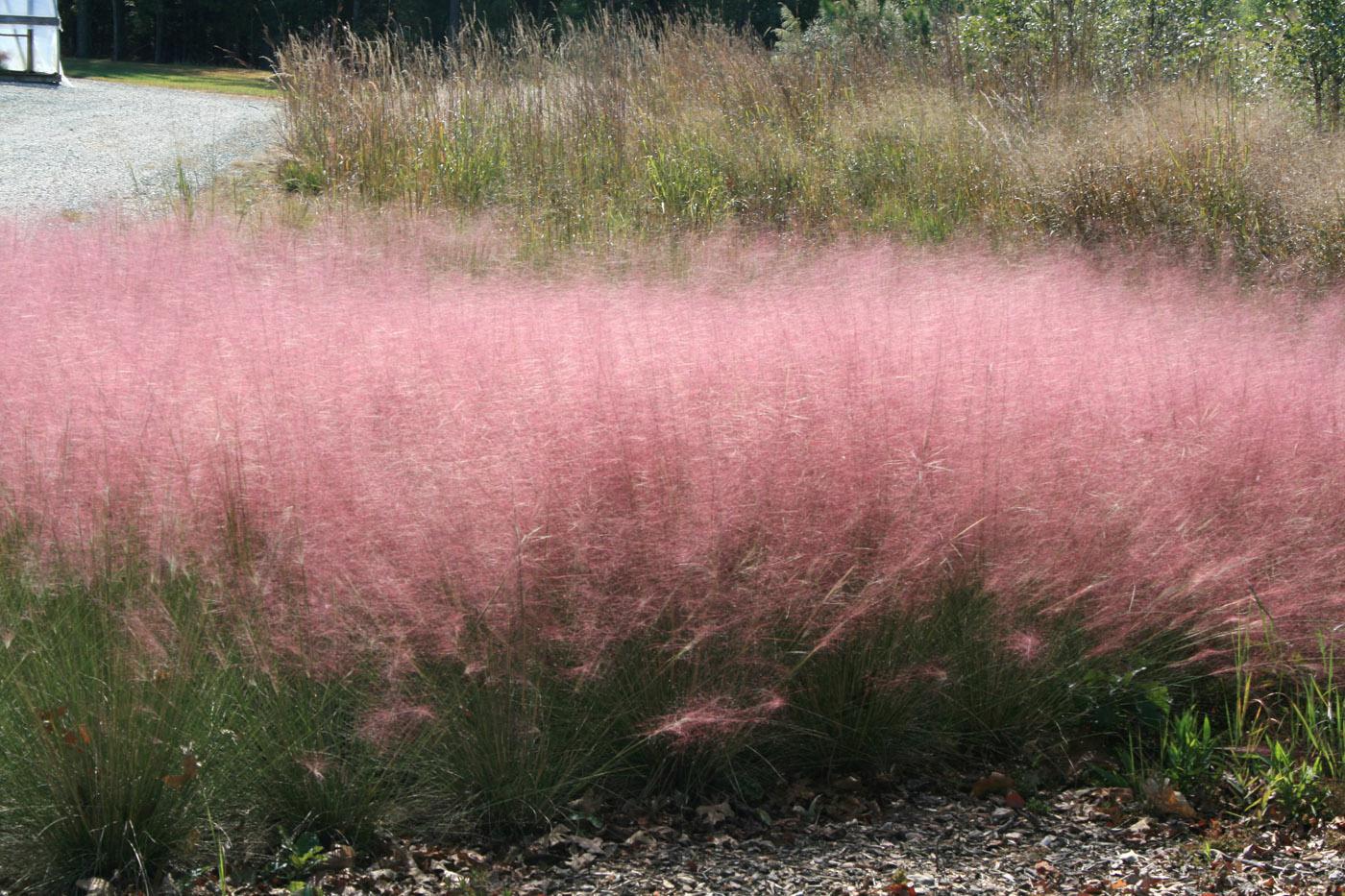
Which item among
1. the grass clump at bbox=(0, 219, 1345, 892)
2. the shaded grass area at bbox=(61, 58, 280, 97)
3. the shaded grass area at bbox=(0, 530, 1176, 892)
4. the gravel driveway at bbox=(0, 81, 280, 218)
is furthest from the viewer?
the shaded grass area at bbox=(61, 58, 280, 97)

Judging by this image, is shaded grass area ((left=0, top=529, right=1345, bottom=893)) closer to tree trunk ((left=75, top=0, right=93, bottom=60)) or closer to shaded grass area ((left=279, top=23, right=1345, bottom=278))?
shaded grass area ((left=279, top=23, right=1345, bottom=278))

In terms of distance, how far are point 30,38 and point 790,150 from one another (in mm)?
13513

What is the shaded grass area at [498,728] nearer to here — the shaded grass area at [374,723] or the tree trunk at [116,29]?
the shaded grass area at [374,723]

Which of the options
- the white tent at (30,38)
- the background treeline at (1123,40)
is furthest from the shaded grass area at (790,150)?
the white tent at (30,38)

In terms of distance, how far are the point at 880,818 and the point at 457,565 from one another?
983 mm

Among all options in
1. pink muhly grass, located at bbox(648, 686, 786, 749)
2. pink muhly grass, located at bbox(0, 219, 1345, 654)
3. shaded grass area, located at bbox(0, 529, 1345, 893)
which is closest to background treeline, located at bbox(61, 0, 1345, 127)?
pink muhly grass, located at bbox(0, 219, 1345, 654)

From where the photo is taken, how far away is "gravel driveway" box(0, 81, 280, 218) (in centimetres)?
791

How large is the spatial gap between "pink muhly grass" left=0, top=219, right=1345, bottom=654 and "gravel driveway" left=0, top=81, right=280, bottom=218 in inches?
145

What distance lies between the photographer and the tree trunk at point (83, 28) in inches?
1176

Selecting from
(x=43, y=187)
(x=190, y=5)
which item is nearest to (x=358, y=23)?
(x=190, y=5)

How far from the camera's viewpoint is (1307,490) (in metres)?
2.89

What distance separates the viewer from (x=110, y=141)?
1084cm

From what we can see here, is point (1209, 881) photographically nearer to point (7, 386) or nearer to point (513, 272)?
point (7, 386)

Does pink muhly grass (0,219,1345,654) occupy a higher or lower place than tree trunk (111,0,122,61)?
lower
